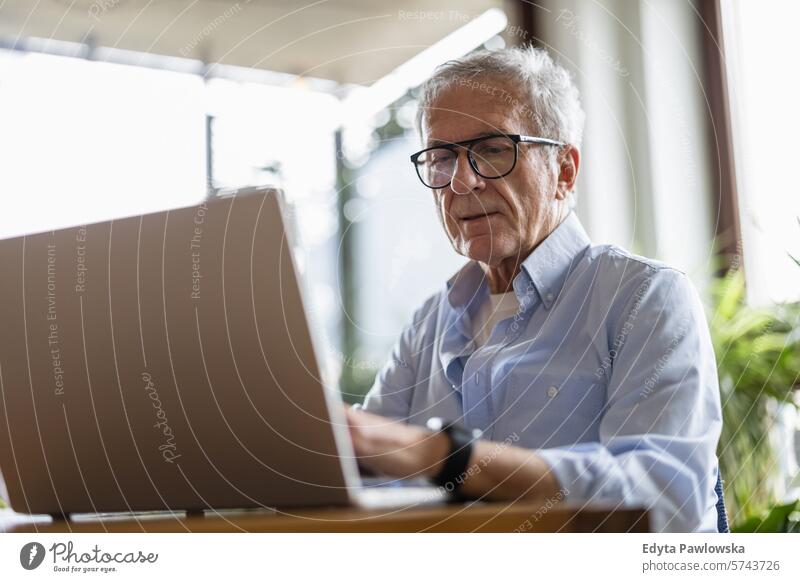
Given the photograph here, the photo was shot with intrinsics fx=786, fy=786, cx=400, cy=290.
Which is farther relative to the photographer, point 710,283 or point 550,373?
point 710,283

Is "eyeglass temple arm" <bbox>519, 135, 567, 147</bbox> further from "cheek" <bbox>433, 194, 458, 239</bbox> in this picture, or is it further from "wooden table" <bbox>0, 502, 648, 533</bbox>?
"wooden table" <bbox>0, 502, 648, 533</bbox>

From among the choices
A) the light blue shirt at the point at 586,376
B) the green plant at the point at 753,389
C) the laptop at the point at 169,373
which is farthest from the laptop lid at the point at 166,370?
the green plant at the point at 753,389

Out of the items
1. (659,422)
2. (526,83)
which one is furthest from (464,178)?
Answer: (659,422)

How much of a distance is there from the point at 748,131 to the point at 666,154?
201 millimetres

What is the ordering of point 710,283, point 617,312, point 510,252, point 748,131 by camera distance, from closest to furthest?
point 617,312 → point 510,252 → point 748,131 → point 710,283

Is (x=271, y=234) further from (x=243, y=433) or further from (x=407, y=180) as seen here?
(x=407, y=180)

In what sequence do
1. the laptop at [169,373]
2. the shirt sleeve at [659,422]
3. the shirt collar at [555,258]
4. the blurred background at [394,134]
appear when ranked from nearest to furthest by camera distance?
the laptop at [169,373] < the shirt sleeve at [659,422] < the shirt collar at [555,258] < the blurred background at [394,134]

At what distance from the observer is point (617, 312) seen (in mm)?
841

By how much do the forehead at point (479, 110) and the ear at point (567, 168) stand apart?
77 mm

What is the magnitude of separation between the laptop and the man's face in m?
0.41

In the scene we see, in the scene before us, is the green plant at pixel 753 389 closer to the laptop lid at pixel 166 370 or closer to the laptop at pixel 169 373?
the laptop at pixel 169 373

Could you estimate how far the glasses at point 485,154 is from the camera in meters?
0.97

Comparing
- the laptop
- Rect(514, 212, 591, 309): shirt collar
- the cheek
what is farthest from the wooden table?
the cheek

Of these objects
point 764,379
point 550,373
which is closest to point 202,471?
point 550,373
